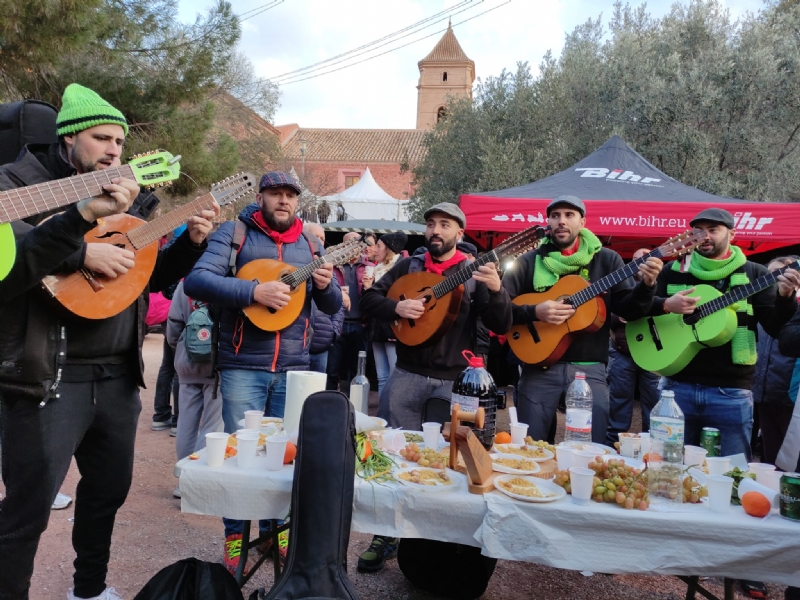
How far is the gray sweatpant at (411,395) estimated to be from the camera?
3.59 metres

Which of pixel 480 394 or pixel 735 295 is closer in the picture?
pixel 480 394

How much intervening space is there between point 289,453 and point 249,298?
114cm

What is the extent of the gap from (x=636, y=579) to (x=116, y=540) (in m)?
3.19

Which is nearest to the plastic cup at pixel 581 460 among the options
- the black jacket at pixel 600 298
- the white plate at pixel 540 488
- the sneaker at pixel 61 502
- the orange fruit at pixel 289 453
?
the white plate at pixel 540 488

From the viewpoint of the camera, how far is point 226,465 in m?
2.26

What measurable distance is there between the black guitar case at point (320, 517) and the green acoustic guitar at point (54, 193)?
117cm

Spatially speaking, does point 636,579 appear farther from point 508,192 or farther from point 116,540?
point 508,192

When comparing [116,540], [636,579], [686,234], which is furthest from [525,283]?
[116,540]

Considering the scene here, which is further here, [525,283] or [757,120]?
[757,120]

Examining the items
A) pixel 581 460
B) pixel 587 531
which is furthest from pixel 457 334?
pixel 587 531

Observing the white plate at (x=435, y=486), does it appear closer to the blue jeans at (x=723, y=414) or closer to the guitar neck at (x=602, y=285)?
the guitar neck at (x=602, y=285)

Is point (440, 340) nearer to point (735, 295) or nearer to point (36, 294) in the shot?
point (735, 295)

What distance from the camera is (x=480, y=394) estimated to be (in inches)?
101

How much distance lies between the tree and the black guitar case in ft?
36.1
